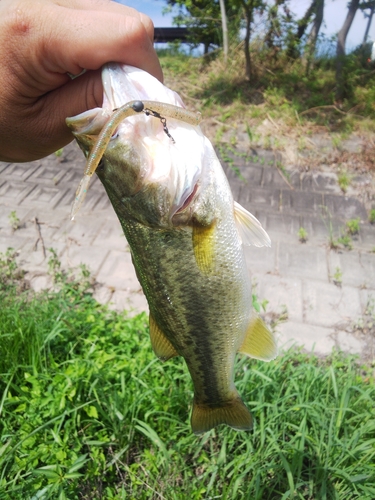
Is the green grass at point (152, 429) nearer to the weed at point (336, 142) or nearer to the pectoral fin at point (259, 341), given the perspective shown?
the pectoral fin at point (259, 341)

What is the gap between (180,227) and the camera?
161cm

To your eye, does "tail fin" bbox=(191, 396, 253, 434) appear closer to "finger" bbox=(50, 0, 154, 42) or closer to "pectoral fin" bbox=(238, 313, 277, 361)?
"pectoral fin" bbox=(238, 313, 277, 361)

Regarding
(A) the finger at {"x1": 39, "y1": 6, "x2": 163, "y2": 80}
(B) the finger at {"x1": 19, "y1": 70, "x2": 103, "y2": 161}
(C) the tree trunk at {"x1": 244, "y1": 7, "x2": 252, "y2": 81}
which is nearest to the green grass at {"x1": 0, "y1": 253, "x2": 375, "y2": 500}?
(B) the finger at {"x1": 19, "y1": 70, "x2": 103, "y2": 161}

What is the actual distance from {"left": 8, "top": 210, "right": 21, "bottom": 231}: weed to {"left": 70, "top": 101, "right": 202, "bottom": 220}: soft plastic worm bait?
4065 mm

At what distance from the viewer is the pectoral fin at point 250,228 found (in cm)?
174

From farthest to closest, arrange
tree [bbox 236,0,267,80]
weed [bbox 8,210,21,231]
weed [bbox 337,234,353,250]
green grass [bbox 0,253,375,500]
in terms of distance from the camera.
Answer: tree [bbox 236,0,267,80], weed [bbox 8,210,21,231], weed [bbox 337,234,353,250], green grass [bbox 0,253,375,500]

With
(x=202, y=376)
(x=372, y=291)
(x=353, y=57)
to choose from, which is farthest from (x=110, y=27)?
(x=353, y=57)

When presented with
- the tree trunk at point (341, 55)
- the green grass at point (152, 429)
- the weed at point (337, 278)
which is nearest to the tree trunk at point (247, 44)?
the tree trunk at point (341, 55)

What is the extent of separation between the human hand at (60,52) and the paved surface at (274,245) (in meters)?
2.37

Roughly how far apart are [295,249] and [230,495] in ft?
9.39

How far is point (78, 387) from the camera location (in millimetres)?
2732

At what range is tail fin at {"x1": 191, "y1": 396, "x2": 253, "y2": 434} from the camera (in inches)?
75.6

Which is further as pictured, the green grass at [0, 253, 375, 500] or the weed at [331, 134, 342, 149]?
the weed at [331, 134, 342, 149]

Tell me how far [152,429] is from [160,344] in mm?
1021
